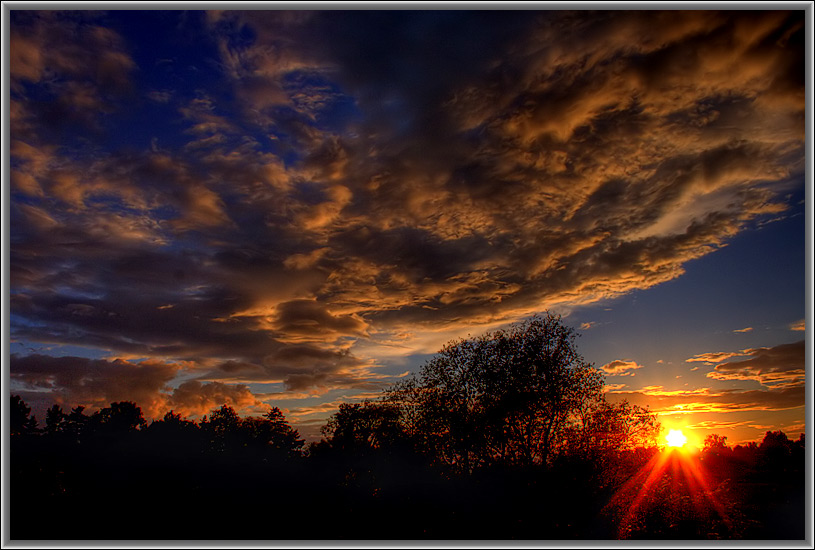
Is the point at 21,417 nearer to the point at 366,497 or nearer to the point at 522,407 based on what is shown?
the point at 366,497

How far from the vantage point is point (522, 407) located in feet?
136

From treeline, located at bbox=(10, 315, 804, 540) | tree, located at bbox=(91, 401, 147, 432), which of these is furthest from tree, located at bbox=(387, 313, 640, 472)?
tree, located at bbox=(91, 401, 147, 432)

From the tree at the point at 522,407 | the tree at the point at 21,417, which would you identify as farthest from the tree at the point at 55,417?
the tree at the point at 522,407

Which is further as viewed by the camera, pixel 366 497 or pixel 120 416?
pixel 120 416

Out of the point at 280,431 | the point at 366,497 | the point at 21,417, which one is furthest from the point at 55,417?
the point at 366,497

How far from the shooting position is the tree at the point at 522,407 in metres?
40.8

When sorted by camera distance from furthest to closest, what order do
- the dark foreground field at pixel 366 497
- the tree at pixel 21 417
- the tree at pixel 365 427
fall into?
the tree at pixel 21 417
the tree at pixel 365 427
the dark foreground field at pixel 366 497

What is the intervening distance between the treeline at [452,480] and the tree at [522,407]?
0.11 meters

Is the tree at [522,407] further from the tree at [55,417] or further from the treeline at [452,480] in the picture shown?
the tree at [55,417]

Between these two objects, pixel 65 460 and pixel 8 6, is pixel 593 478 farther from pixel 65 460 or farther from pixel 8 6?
pixel 65 460

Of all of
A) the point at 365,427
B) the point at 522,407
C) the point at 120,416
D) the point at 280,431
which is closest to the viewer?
the point at 522,407

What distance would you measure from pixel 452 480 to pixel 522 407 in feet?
30.8

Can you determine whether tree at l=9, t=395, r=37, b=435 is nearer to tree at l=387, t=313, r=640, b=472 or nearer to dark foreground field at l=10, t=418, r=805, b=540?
dark foreground field at l=10, t=418, r=805, b=540

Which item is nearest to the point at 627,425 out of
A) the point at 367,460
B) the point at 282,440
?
the point at 367,460
